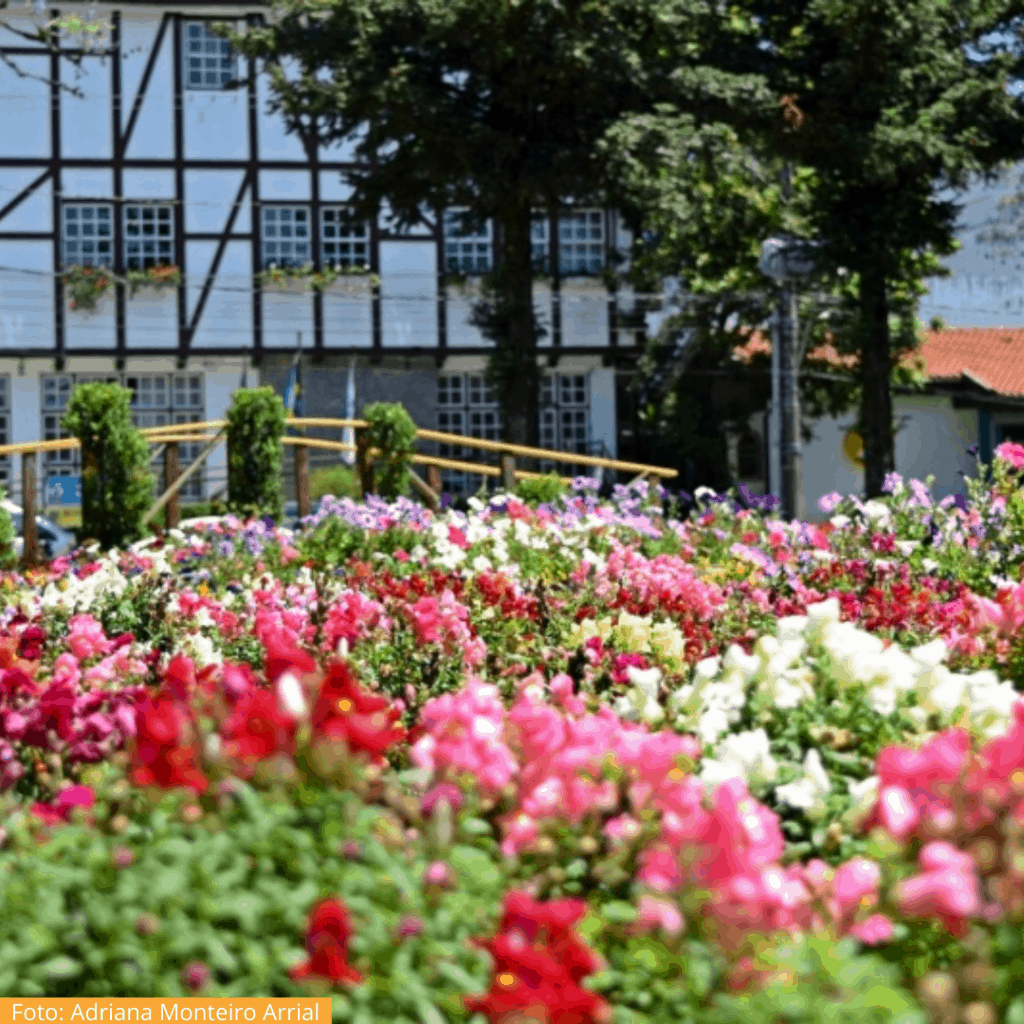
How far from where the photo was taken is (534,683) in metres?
4.57

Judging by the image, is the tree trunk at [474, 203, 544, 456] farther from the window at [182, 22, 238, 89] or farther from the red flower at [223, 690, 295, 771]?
the red flower at [223, 690, 295, 771]

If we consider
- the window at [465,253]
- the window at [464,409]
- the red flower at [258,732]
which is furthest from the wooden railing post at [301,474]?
the window at [464,409]

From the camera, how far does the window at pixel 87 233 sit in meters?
33.1

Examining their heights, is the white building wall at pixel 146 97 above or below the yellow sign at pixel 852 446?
above

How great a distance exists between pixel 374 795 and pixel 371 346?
31.0 m

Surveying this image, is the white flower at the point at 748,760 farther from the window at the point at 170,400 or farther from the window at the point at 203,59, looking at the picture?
the window at the point at 203,59

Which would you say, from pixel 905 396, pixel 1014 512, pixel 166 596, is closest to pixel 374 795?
pixel 166 596

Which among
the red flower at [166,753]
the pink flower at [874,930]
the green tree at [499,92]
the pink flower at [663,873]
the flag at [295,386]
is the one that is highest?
the green tree at [499,92]

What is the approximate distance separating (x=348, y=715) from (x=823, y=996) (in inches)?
34.1

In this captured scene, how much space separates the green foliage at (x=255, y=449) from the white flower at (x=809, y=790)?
42.6 ft

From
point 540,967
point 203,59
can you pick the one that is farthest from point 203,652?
point 203,59

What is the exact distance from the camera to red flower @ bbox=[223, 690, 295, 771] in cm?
284

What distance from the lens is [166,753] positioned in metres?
2.93

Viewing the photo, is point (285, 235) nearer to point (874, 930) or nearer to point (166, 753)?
point (166, 753)
